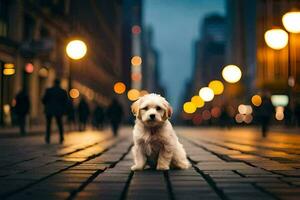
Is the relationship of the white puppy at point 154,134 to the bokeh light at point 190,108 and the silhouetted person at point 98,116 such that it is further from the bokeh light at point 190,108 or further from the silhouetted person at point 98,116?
the bokeh light at point 190,108

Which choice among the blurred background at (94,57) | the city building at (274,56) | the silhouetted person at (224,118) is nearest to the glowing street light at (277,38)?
the blurred background at (94,57)

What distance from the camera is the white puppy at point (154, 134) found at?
6.84 meters

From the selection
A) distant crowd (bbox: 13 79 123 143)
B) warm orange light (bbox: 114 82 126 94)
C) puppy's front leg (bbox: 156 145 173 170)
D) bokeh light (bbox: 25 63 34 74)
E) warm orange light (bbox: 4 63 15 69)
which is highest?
warm orange light (bbox: 114 82 126 94)

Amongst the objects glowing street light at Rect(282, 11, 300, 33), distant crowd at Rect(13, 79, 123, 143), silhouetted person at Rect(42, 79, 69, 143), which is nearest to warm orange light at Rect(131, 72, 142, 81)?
distant crowd at Rect(13, 79, 123, 143)

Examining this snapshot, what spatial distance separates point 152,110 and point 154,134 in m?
0.45

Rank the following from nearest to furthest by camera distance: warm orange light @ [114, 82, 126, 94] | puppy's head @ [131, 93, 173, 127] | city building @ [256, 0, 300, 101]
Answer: puppy's head @ [131, 93, 173, 127]
city building @ [256, 0, 300, 101]
warm orange light @ [114, 82, 126, 94]

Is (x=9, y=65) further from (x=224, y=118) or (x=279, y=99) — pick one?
(x=279, y=99)

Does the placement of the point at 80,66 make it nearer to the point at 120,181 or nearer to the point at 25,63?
the point at 25,63

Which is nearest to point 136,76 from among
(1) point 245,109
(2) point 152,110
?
(1) point 245,109

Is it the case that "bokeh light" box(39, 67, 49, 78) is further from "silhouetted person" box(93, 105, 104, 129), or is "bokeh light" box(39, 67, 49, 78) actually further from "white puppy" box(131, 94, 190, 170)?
"white puppy" box(131, 94, 190, 170)

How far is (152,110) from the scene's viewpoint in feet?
22.3

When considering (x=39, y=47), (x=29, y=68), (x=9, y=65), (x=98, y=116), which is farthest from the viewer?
(x=98, y=116)

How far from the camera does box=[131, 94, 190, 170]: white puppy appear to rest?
684cm

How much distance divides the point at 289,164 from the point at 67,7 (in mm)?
39615
